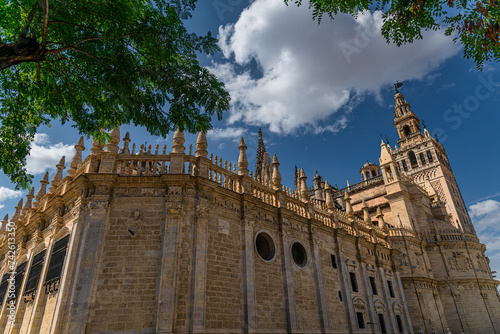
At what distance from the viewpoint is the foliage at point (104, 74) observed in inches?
325

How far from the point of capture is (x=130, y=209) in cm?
1308

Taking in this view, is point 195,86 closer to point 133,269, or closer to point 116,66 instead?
point 116,66

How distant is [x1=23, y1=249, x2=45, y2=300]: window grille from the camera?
47.7ft

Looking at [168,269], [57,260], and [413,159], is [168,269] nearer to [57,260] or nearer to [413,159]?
[57,260]

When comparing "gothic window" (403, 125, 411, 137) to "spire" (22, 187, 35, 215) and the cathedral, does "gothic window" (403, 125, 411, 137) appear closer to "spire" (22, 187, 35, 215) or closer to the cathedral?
the cathedral

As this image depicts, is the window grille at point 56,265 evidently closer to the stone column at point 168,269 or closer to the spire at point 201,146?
the stone column at point 168,269

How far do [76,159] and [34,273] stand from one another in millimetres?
5892

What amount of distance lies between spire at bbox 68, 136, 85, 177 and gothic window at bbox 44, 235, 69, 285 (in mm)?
3756

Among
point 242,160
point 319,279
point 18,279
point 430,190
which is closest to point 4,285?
point 18,279

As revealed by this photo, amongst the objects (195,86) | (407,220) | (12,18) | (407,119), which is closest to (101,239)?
(195,86)

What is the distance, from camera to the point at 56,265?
13.2 m

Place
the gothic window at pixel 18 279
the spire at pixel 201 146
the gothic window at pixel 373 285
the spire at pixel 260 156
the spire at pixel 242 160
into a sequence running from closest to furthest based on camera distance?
the spire at pixel 201 146 < the spire at pixel 242 160 < the gothic window at pixel 18 279 < the gothic window at pixel 373 285 < the spire at pixel 260 156

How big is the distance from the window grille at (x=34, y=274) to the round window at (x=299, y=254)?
1286cm

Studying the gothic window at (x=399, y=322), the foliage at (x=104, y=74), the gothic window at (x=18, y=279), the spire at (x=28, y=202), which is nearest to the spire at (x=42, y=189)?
the spire at (x=28, y=202)
